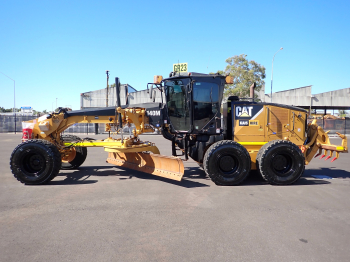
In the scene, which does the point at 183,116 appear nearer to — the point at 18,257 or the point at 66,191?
the point at 66,191

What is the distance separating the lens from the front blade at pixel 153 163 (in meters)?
6.41

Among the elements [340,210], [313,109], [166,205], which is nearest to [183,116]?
[166,205]

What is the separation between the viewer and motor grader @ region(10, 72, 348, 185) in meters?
6.50

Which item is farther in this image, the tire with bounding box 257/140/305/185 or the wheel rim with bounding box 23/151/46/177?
the tire with bounding box 257/140/305/185

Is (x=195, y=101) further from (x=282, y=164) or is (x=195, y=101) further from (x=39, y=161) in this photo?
(x=39, y=161)

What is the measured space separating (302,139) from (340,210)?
9.36 ft

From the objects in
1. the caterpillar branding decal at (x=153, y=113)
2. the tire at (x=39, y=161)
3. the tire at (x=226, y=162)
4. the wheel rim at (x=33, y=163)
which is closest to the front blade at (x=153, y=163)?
the tire at (x=226, y=162)

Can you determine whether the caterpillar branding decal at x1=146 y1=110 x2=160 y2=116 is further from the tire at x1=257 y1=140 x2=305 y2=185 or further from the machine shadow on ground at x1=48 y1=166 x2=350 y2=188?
the tire at x1=257 y1=140 x2=305 y2=185

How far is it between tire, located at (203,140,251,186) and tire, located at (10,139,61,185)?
3.91 meters

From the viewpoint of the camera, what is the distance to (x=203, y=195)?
5.68 metres

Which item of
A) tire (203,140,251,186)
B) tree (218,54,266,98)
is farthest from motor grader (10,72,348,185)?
tree (218,54,266,98)

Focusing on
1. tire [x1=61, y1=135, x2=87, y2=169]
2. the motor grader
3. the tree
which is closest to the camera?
the motor grader

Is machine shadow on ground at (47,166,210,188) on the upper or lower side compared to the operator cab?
lower

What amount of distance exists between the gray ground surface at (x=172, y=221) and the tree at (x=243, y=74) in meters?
20.7
